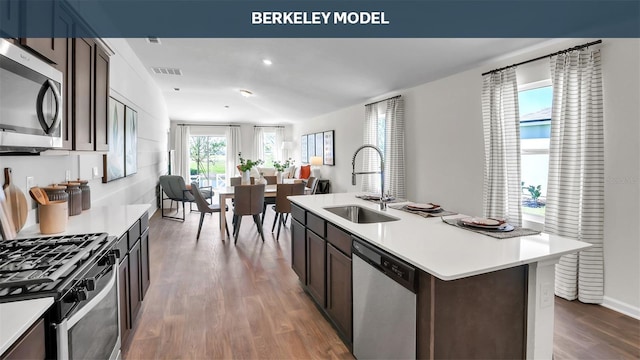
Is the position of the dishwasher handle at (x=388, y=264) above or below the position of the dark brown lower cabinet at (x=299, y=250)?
above

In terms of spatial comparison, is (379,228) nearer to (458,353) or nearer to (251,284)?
(458,353)

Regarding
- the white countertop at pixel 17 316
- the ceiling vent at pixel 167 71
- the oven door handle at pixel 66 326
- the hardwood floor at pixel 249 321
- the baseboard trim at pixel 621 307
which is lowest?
the hardwood floor at pixel 249 321

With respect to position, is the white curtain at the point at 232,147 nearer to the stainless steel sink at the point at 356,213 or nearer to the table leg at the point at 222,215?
the table leg at the point at 222,215

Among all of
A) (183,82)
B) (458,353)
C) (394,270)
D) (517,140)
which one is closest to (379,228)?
(394,270)

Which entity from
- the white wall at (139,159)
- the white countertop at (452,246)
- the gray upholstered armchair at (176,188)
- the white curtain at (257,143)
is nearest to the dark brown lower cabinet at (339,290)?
the white countertop at (452,246)

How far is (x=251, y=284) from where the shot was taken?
3180mm

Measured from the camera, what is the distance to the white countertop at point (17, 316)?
78 centimetres

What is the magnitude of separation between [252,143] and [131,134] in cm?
680

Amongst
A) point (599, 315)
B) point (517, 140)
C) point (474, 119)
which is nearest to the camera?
point (599, 315)

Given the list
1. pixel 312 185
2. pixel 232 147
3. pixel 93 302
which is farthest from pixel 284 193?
pixel 232 147

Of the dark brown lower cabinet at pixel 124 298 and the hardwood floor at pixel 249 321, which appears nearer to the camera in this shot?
the dark brown lower cabinet at pixel 124 298

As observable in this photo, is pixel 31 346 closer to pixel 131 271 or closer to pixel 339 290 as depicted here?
pixel 131 271

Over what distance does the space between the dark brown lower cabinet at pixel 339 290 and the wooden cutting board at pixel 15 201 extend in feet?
5.86

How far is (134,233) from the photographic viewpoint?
2174 mm
